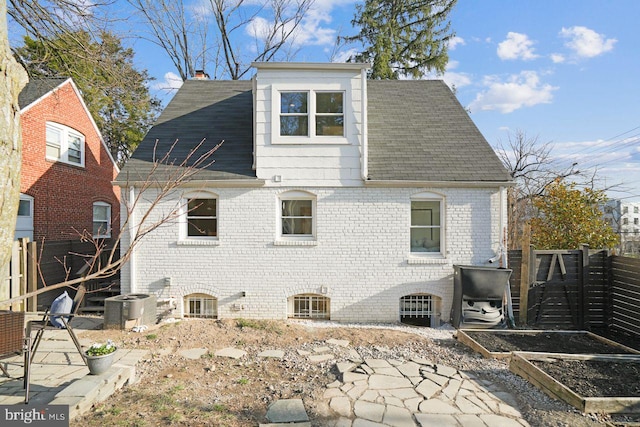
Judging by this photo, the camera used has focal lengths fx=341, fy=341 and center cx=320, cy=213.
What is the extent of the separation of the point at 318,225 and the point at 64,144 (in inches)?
444

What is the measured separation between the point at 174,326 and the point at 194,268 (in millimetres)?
1457

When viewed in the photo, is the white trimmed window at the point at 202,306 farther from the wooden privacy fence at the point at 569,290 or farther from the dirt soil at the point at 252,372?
the wooden privacy fence at the point at 569,290

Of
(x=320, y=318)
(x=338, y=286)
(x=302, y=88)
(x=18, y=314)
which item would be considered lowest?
(x=320, y=318)

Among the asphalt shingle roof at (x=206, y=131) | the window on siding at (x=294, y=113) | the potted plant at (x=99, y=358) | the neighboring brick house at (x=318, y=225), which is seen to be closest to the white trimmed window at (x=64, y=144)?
the asphalt shingle roof at (x=206, y=131)

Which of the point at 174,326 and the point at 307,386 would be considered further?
the point at 174,326

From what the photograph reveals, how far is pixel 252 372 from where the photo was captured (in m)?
5.30

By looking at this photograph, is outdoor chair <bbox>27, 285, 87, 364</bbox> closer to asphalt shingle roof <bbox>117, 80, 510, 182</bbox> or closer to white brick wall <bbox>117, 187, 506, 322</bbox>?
white brick wall <bbox>117, 187, 506, 322</bbox>

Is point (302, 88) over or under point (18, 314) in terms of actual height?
over

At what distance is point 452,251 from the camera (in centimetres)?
840

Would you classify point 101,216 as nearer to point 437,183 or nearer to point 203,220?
point 203,220

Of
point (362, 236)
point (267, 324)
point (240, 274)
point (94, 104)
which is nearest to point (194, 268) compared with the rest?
point (240, 274)

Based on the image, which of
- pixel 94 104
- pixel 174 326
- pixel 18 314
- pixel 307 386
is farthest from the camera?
pixel 94 104

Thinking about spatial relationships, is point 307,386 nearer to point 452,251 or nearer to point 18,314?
point 18,314

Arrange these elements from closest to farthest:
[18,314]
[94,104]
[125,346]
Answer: [18,314] < [125,346] < [94,104]
